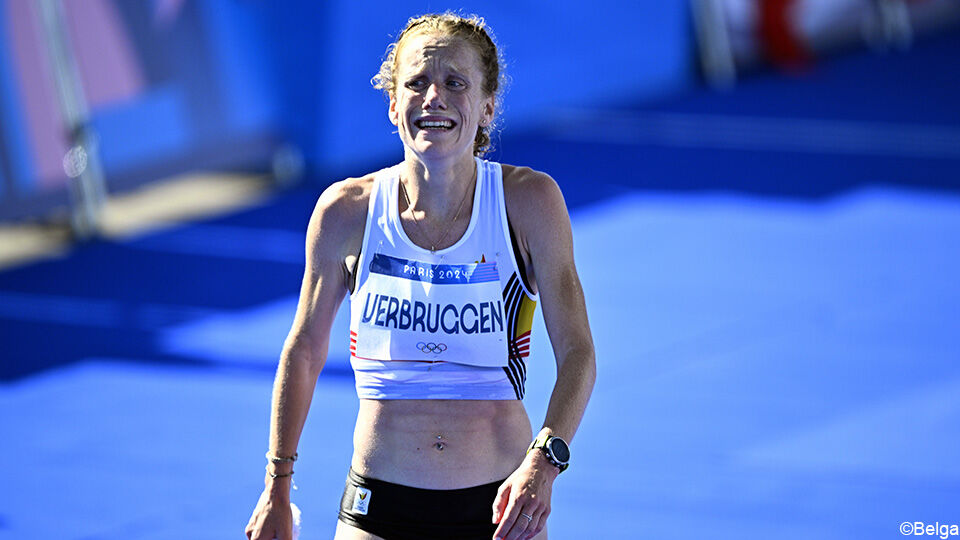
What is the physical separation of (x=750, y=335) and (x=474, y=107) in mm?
5051

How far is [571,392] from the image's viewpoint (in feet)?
11.1

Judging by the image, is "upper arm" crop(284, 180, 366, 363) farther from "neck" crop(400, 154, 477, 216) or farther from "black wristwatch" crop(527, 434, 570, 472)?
"black wristwatch" crop(527, 434, 570, 472)

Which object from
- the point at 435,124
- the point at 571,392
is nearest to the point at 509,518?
the point at 571,392

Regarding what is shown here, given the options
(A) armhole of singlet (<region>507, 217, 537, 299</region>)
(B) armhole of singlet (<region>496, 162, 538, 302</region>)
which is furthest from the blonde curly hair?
(A) armhole of singlet (<region>507, 217, 537, 299</region>)

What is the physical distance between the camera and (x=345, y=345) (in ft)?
27.4

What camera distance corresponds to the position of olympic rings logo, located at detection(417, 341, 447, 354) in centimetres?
353

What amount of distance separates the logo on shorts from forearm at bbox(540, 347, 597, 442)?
0.53 m

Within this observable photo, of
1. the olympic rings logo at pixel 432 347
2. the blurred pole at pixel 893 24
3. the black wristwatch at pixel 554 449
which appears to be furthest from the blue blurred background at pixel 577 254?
the blurred pole at pixel 893 24

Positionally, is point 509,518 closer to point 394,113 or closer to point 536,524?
point 536,524

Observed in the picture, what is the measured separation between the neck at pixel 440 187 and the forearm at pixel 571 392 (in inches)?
19.1

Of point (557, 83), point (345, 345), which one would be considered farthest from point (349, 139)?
point (345, 345)

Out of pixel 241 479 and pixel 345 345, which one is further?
pixel 345 345

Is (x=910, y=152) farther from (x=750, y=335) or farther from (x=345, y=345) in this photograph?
(x=345, y=345)

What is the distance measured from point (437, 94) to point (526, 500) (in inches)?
37.7
